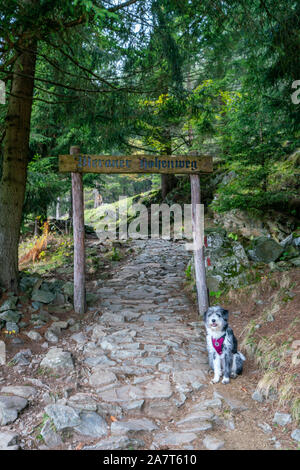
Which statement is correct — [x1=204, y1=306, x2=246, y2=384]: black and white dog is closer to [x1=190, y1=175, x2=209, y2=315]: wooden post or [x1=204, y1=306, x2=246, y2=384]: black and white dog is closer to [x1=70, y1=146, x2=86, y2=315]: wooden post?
[x1=190, y1=175, x2=209, y2=315]: wooden post

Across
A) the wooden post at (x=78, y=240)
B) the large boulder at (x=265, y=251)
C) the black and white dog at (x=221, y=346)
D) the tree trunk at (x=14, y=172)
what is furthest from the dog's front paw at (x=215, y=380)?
the tree trunk at (x=14, y=172)

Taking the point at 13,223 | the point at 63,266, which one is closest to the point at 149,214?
the point at 63,266

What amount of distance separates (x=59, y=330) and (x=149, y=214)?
468 inches

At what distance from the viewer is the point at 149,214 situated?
16969mm

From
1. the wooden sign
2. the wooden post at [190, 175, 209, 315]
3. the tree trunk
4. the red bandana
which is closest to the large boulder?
the wooden post at [190, 175, 209, 315]

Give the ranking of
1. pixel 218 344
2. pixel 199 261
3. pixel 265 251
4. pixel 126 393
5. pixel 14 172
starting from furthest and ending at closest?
1. pixel 265 251
2. pixel 199 261
3. pixel 14 172
4. pixel 218 344
5. pixel 126 393

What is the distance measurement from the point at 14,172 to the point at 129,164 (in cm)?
223

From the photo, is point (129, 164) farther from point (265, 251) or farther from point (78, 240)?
point (265, 251)

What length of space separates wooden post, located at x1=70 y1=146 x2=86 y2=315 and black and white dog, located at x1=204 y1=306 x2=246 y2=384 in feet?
9.88

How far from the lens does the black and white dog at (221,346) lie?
4109mm

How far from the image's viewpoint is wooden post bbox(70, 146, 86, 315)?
6262 mm

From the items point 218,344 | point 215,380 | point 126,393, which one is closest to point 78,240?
point 126,393

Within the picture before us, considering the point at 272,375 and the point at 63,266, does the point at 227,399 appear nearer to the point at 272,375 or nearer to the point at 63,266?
the point at 272,375

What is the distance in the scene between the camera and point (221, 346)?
13.6ft
